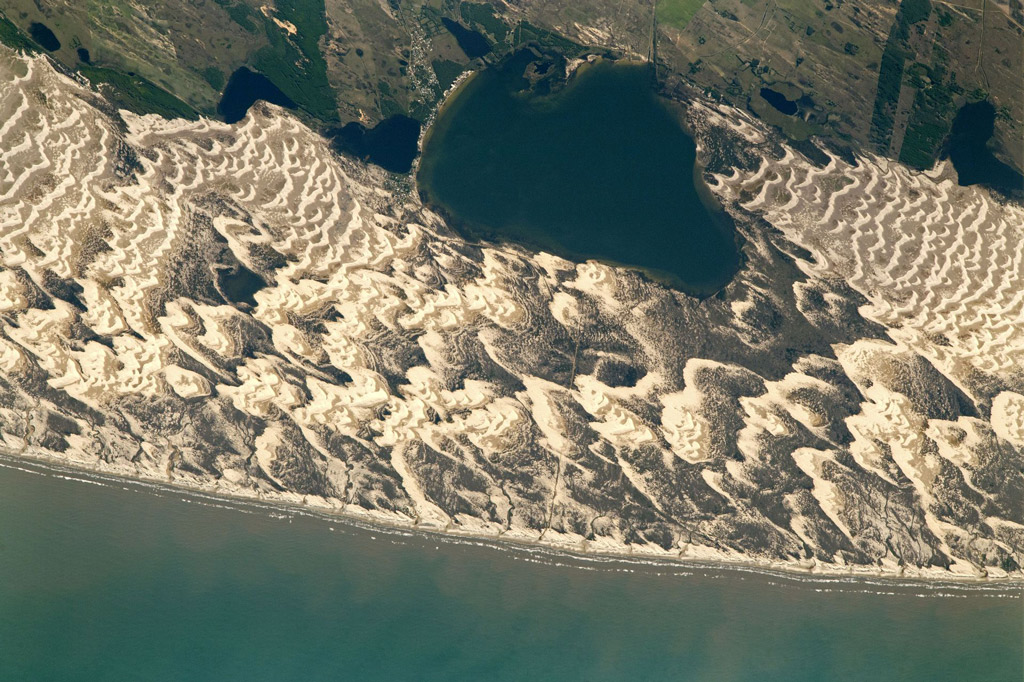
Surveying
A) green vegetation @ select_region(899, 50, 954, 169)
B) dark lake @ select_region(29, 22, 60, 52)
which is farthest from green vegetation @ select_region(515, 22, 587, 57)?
dark lake @ select_region(29, 22, 60, 52)

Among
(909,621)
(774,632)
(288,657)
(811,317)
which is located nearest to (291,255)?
(288,657)

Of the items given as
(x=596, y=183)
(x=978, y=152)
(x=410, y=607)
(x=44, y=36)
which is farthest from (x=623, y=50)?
(x=410, y=607)

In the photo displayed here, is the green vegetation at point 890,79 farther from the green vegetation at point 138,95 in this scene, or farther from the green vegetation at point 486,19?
the green vegetation at point 138,95

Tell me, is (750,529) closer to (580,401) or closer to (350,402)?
(580,401)

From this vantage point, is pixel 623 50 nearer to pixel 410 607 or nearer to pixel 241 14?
pixel 241 14

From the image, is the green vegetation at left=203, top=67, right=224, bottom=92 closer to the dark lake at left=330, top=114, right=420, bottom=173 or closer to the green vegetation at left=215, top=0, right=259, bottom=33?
the green vegetation at left=215, top=0, right=259, bottom=33

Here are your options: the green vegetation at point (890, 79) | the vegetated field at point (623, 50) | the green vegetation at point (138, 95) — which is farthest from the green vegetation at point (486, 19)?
the green vegetation at point (890, 79)
